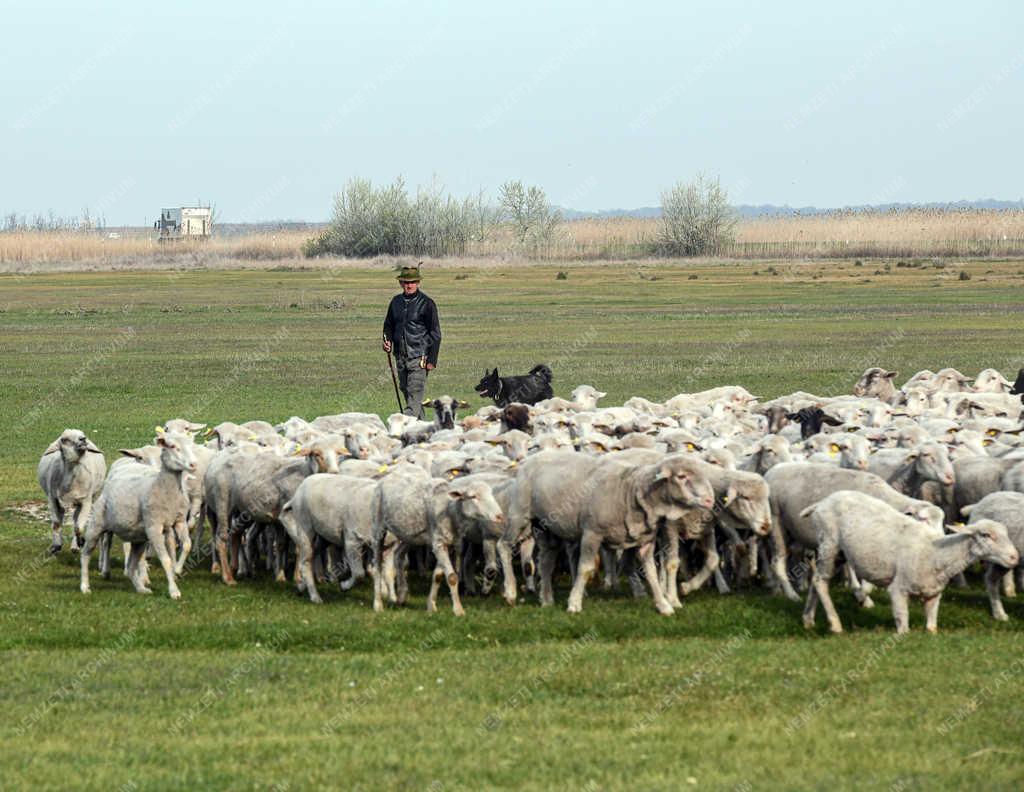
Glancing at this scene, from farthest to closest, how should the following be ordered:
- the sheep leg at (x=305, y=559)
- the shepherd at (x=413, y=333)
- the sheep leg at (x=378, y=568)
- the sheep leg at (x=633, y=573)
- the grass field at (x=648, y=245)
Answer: the grass field at (x=648, y=245)
the shepherd at (x=413, y=333)
the sheep leg at (x=305, y=559)
the sheep leg at (x=633, y=573)
the sheep leg at (x=378, y=568)

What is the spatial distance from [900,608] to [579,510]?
9.06 feet

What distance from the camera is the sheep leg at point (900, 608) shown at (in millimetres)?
11664

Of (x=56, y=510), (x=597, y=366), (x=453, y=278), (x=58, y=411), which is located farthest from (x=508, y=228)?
(x=56, y=510)

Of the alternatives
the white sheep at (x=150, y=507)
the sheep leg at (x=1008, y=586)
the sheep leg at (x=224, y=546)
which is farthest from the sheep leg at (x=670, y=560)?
the white sheep at (x=150, y=507)

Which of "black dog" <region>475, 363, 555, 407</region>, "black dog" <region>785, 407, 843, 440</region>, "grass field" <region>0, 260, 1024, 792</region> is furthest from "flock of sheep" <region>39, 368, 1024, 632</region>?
"black dog" <region>475, 363, 555, 407</region>

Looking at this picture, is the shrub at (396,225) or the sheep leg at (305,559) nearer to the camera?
the sheep leg at (305,559)

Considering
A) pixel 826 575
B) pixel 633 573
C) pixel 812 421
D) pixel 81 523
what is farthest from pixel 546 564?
pixel 81 523

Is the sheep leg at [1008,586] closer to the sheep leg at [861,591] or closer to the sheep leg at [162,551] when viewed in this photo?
the sheep leg at [861,591]

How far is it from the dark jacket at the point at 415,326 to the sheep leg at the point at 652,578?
950cm

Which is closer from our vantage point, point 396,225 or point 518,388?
point 518,388

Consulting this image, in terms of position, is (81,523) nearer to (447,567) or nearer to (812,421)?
(447,567)

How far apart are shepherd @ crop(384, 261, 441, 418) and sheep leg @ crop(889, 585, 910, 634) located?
11.1m

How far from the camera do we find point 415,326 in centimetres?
2200

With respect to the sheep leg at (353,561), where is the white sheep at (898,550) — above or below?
above
